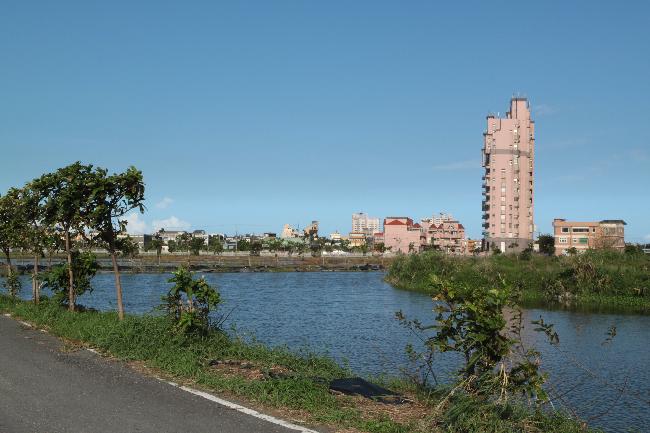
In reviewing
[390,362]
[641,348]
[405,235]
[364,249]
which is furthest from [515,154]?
[390,362]

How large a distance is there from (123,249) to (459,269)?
45.7 meters

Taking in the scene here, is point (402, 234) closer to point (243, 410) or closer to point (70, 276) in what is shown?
point (70, 276)

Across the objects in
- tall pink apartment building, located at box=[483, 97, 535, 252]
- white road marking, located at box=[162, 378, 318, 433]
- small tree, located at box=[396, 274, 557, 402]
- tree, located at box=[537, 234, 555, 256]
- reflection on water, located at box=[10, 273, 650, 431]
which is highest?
tall pink apartment building, located at box=[483, 97, 535, 252]

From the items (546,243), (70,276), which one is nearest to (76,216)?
(70,276)

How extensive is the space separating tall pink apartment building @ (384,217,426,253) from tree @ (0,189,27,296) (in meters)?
154

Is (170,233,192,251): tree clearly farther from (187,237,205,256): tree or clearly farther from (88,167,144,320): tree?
(88,167,144,320): tree

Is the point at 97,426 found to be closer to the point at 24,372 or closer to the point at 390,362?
the point at 24,372

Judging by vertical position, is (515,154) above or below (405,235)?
above

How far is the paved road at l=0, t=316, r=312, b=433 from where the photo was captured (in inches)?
269

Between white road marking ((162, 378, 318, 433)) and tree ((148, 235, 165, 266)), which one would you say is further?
tree ((148, 235, 165, 266))

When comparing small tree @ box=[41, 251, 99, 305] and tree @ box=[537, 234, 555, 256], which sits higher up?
tree @ box=[537, 234, 555, 256]

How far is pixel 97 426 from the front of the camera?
22.4 ft

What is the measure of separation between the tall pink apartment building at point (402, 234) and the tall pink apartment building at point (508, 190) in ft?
180

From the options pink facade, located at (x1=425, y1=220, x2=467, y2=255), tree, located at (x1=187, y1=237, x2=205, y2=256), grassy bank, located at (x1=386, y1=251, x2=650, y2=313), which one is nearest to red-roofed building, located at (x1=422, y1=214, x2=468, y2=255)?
pink facade, located at (x1=425, y1=220, x2=467, y2=255)
